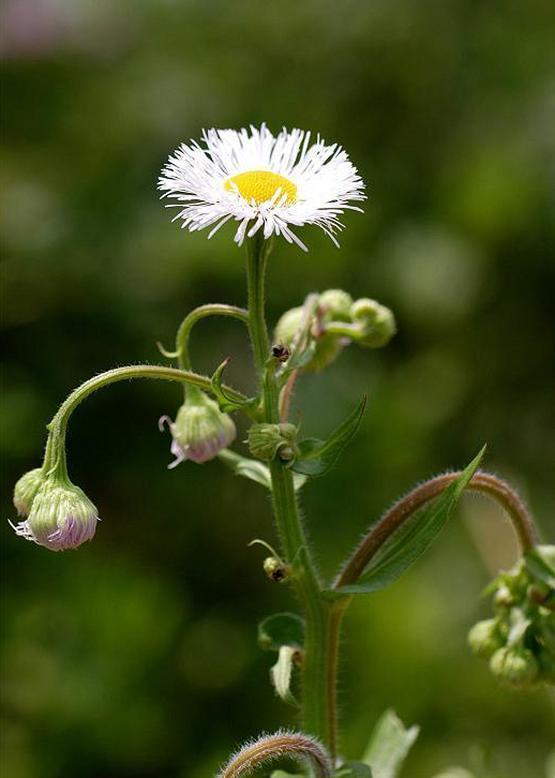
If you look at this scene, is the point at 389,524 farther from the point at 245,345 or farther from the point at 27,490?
the point at 245,345

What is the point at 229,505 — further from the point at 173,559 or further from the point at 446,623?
the point at 446,623

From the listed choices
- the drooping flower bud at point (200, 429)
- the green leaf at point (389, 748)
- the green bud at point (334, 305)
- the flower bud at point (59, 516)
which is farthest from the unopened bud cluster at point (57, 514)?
the green leaf at point (389, 748)

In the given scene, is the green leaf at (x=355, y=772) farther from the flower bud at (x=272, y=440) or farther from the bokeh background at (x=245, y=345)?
the bokeh background at (x=245, y=345)

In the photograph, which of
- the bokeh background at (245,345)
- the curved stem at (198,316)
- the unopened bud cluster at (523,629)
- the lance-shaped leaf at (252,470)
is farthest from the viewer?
the bokeh background at (245,345)

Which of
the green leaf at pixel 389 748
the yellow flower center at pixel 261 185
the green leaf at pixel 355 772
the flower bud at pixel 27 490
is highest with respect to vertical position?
the yellow flower center at pixel 261 185

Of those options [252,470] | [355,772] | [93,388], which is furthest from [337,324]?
[355,772]
